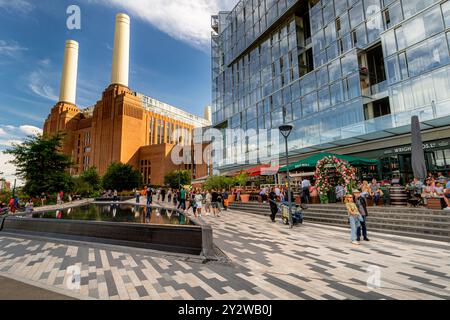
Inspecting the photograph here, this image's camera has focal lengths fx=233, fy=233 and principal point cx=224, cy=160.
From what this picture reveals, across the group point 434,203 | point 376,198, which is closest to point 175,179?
point 376,198

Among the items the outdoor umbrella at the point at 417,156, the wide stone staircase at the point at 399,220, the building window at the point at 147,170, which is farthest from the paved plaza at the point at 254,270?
the building window at the point at 147,170

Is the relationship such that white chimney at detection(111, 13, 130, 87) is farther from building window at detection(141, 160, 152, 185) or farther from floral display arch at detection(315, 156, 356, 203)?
floral display arch at detection(315, 156, 356, 203)

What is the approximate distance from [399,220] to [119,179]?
53143mm

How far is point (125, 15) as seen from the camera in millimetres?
79750

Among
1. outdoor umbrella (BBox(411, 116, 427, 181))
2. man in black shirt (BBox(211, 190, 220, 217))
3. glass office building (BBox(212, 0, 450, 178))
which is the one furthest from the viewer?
glass office building (BBox(212, 0, 450, 178))

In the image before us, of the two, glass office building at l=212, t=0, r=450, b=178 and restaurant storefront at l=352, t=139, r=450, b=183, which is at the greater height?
glass office building at l=212, t=0, r=450, b=178

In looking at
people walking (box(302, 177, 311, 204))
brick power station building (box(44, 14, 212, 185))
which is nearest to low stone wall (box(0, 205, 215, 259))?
people walking (box(302, 177, 311, 204))

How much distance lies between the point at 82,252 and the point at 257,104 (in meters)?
28.1

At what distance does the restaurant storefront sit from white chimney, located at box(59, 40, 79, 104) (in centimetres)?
10306

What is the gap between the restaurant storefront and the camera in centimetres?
1434

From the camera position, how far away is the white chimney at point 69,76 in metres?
89.1

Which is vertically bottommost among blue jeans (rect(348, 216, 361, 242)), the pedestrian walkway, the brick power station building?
the pedestrian walkway
